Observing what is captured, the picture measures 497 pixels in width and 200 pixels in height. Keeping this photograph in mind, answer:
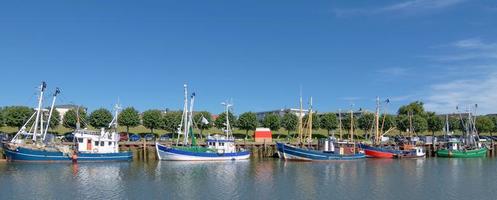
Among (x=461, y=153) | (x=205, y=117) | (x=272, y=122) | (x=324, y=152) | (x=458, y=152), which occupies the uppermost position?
(x=205, y=117)

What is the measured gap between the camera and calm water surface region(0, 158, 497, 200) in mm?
45969

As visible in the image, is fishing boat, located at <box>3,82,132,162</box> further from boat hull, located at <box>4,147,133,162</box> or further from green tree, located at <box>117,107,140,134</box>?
green tree, located at <box>117,107,140,134</box>

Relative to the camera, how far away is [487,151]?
121688 millimetres

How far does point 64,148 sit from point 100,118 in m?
41.7

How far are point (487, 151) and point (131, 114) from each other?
82384 mm

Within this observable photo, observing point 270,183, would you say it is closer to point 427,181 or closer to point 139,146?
point 427,181

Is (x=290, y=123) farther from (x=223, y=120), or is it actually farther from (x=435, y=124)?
(x=435, y=124)

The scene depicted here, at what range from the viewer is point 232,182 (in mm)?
54906

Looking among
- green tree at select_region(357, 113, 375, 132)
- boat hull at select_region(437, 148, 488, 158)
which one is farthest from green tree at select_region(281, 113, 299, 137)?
boat hull at select_region(437, 148, 488, 158)

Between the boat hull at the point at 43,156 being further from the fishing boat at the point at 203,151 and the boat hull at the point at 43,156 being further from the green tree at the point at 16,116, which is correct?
the green tree at the point at 16,116

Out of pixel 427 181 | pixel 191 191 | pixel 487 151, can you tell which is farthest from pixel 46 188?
pixel 487 151

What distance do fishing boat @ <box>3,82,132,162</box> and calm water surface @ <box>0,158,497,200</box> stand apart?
9.33 feet

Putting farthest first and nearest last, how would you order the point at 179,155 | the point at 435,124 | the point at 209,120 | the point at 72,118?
the point at 435,124 < the point at 209,120 < the point at 72,118 < the point at 179,155

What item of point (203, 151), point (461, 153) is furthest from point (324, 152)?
point (461, 153)
